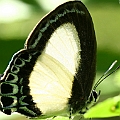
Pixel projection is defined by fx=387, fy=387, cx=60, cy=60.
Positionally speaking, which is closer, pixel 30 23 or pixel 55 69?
pixel 55 69

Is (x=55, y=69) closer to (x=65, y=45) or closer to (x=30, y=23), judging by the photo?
(x=65, y=45)

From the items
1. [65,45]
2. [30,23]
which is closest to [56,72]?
[65,45]

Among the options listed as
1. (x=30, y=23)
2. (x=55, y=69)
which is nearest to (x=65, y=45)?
(x=55, y=69)

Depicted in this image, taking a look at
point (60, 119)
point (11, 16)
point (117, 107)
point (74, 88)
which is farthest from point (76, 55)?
point (11, 16)

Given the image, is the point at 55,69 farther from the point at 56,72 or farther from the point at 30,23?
the point at 30,23

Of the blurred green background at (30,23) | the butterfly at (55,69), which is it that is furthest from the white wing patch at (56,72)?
the blurred green background at (30,23)

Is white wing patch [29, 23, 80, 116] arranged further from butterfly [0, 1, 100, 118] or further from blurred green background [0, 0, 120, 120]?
blurred green background [0, 0, 120, 120]

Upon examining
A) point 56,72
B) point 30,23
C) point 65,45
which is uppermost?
point 30,23

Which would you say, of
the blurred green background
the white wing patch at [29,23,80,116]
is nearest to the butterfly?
the white wing patch at [29,23,80,116]

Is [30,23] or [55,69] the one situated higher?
[30,23]
